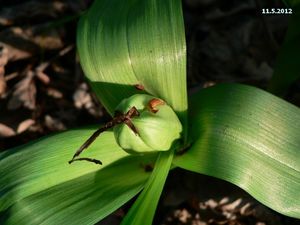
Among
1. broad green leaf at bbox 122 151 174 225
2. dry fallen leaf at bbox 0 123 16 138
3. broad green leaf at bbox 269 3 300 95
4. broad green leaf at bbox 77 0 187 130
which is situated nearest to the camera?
broad green leaf at bbox 122 151 174 225

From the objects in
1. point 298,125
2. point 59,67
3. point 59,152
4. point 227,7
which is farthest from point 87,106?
point 298,125

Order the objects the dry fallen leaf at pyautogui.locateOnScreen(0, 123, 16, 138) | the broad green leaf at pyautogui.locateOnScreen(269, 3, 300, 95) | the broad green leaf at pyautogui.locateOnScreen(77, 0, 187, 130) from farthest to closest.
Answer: the dry fallen leaf at pyautogui.locateOnScreen(0, 123, 16, 138)
the broad green leaf at pyautogui.locateOnScreen(269, 3, 300, 95)
the broad green leaf at pyautogui.locateOnScreen(77, 0, 187, 130)

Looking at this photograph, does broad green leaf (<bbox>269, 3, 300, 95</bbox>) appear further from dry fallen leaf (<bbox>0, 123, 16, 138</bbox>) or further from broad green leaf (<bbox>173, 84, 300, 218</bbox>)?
dry fallen leaf (<bbox>0, 123, 16, 138</bbox>)

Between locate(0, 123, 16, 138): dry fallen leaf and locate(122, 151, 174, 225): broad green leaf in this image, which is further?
locate(0, 123, 16, 138): dry fallen leaf

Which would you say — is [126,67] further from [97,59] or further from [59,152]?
[59,152]

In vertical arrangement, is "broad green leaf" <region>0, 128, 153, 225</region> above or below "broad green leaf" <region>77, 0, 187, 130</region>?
below

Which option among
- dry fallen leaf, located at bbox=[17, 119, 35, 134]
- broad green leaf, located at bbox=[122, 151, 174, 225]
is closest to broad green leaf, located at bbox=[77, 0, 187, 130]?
broad green leaf, located at bbox=[122, 151, 174, 225]

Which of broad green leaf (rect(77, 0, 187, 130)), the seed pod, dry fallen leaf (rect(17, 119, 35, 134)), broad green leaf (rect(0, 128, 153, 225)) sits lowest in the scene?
dry fallen leaf (rect(17, 119, 35, 134))
